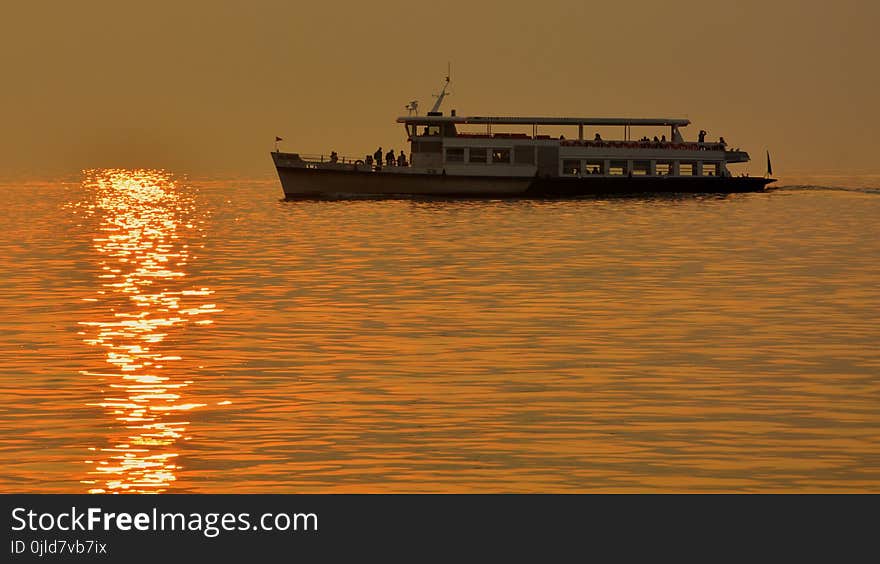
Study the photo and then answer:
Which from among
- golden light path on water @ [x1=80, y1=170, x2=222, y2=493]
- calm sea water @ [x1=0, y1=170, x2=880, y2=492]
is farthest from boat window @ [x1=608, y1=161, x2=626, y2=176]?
calm sea water @ [x1=0, y1=170, x2=880, y2=492]

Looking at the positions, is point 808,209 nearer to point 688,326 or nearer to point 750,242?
point 750,242

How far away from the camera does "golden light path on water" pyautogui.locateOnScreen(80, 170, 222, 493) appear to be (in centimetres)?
2278

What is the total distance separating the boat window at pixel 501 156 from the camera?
430ft

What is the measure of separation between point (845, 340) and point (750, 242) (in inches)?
1592

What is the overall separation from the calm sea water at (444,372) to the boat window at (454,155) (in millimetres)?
61385

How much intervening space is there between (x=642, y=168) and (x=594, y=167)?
3703 mm

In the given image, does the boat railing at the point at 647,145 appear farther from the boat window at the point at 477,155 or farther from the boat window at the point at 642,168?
the boat window at the point at 477,155

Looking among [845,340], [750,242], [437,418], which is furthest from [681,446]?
[750,242]

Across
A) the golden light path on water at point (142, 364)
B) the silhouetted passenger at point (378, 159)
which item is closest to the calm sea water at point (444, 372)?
the golden light path on water at point (142, 364)

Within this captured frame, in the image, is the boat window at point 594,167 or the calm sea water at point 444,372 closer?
the calm sea water at point 444,372

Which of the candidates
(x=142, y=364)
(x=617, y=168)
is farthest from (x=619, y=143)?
(x=142, y=364)

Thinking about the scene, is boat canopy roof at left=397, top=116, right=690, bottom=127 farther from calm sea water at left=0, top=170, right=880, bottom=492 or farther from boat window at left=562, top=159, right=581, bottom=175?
calm sea water at left=0, top=170, right=880, bottom=492

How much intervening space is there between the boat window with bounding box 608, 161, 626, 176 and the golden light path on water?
6325 cm

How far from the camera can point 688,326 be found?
128 feet
